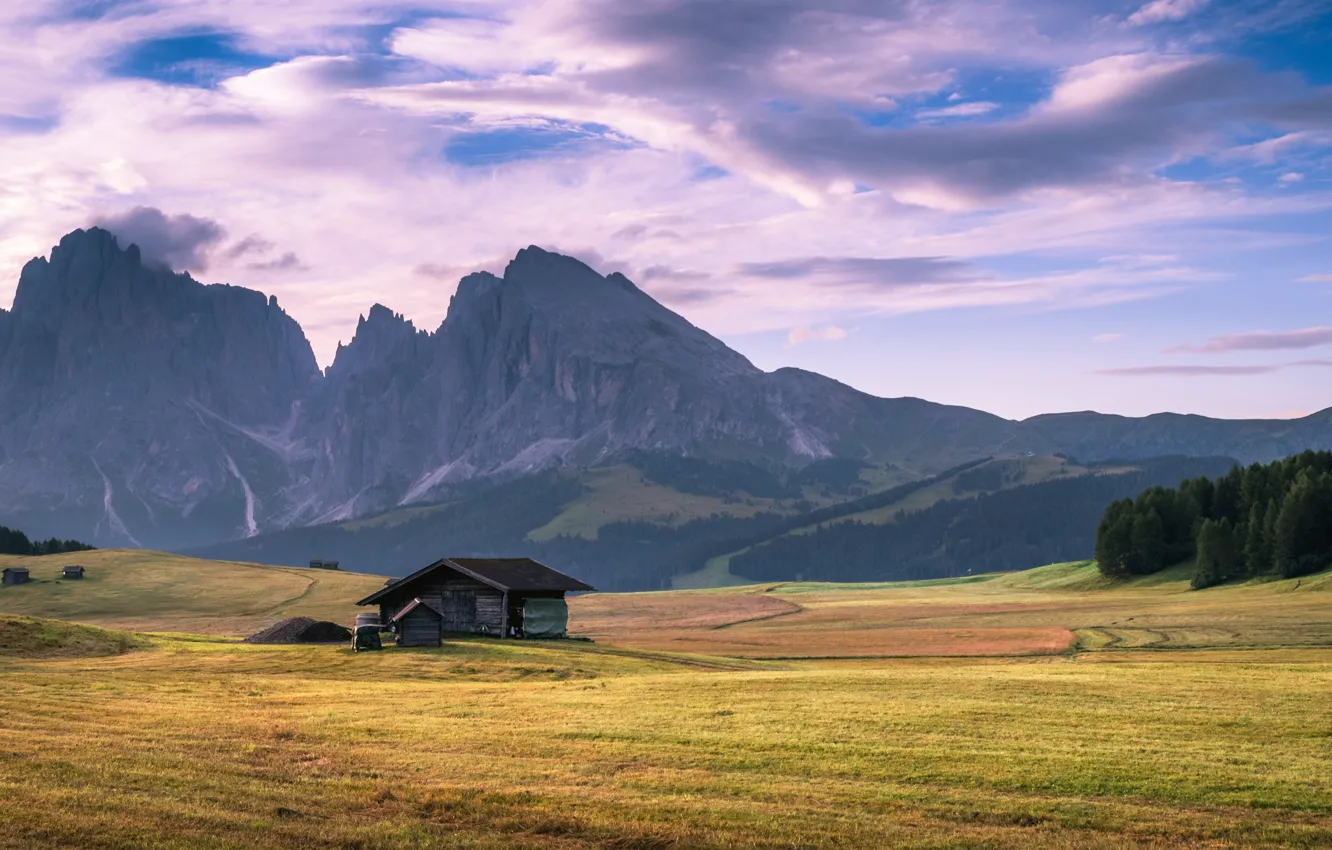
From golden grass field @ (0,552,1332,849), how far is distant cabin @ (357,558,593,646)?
1345 cm

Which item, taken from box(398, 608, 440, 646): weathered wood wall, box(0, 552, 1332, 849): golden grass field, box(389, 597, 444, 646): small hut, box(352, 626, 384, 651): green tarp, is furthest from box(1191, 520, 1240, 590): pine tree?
box(352, 626, 384, 651): green tarp

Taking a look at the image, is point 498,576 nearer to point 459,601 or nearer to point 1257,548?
point 459,601

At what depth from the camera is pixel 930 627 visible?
388ft

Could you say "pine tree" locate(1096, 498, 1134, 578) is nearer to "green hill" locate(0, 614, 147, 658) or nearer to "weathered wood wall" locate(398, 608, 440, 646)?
"weathered wood wall" locate(398, 608, 440, 646)

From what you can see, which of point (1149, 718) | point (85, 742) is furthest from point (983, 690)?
point (85, 742)

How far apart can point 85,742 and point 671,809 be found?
15.8 meters

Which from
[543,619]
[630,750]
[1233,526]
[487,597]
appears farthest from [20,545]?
[630,750]

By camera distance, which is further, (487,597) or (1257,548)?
(1257,548)

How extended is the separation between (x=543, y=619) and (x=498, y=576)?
4.42 meters

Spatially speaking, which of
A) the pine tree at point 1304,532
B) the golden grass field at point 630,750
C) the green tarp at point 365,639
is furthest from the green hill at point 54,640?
the pine tree at point 1304,532

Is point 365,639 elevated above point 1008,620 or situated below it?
above

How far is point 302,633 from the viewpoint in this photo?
79.7 metres

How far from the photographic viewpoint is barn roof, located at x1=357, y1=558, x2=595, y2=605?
84.9 meters

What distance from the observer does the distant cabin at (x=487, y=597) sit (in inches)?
3346
